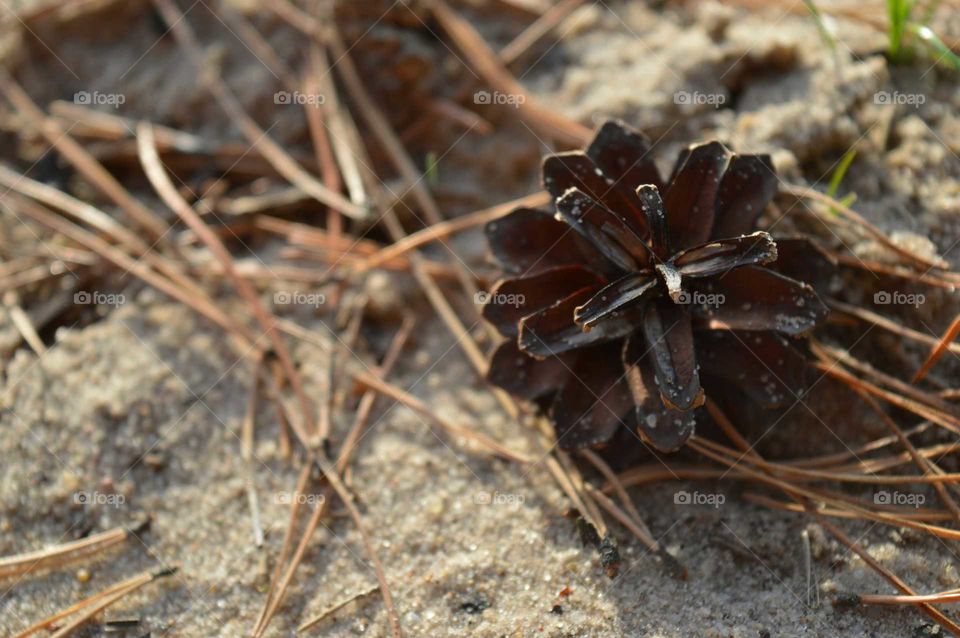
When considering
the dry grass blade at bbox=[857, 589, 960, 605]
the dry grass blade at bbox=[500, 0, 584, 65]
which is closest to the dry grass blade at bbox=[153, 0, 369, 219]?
the dry grass blade at bbox=[500, 0, 584, 65]

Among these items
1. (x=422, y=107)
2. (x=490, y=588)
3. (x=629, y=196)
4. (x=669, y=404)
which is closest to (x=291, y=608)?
(x=490, y=588)

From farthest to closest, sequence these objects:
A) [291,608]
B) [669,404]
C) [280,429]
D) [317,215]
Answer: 1. [317,215]
2. [280,429]
3. [291,608]
4. [669,404]

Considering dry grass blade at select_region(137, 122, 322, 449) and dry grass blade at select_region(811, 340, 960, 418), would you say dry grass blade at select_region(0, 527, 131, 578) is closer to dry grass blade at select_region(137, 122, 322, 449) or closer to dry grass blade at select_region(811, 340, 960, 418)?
dry grass blade at select_region(137, 122, 322, 449)

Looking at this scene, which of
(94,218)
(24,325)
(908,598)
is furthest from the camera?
(94,218)

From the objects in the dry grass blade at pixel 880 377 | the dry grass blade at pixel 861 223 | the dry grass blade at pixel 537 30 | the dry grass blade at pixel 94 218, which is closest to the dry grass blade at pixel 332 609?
the dry grass blade at pixel 94 218

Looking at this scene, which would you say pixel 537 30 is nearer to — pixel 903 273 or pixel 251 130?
pixel 251 130

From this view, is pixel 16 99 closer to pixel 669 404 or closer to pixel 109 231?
pixel 109 231

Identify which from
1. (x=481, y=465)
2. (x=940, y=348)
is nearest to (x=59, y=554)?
(x=481, y=465)
